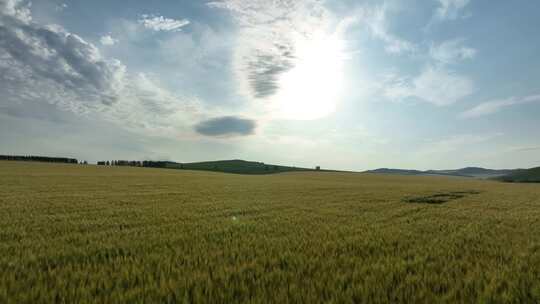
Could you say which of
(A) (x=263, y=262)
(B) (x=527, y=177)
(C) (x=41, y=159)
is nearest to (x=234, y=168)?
(C) (x=41, y=159)

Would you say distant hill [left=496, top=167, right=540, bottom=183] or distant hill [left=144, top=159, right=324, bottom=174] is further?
distant hill [left=144, top=159, right=324, bottom=174]

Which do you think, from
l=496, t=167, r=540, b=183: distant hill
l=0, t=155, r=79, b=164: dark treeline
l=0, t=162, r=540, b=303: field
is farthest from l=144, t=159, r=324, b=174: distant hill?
l=0, t=162, r=540, b=303: field

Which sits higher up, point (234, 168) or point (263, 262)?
point (263, 262)

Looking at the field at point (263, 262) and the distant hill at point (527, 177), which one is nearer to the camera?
the field at point (263, 262)

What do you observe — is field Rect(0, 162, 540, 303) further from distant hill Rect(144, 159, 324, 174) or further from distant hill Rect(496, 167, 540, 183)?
distant hill Rect(496, 167, 540, 183)

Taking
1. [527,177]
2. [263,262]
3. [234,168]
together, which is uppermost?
[263,262]

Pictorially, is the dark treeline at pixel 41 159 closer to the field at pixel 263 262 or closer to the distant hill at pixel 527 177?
the field at pixel 263 262

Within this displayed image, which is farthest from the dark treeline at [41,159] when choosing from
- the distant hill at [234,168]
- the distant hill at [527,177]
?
the distant hill at [527,177]

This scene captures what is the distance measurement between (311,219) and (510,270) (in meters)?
5.67

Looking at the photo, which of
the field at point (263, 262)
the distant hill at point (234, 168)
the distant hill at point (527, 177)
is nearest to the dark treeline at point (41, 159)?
the distant hill at point (234, 168)

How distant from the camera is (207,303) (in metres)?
3.04

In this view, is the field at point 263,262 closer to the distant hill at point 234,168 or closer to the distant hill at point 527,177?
the distant hill at point 234,168

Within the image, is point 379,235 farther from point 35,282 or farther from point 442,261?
point 35,282

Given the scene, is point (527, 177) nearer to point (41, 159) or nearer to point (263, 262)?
point (263, 262)
